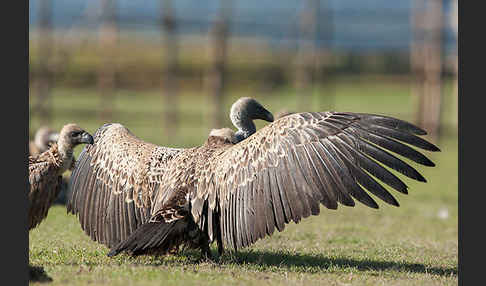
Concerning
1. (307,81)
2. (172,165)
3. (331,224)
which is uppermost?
(307,81)

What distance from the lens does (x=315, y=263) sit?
7586 mm

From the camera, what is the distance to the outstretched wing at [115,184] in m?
7.55

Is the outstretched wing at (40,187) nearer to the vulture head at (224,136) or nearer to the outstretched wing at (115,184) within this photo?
the outstretched wing at (115,184)

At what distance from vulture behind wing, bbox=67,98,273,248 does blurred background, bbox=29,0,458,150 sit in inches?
178

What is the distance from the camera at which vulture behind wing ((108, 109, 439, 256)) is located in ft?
21.9

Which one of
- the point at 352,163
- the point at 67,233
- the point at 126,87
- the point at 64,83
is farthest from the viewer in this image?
the point at 126,87

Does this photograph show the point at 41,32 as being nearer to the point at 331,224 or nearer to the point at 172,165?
the point at 331,224

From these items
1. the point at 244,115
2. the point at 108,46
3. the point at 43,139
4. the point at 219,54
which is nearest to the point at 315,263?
the point at 244,115

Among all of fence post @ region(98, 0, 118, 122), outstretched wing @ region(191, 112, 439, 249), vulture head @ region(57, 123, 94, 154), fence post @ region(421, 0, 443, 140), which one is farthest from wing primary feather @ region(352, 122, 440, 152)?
fence post @ region(98, 0, 118, 122)

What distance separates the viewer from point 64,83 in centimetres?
3981

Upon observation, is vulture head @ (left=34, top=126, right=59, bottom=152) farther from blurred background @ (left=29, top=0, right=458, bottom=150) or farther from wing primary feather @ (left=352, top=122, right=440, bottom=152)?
wing primary feather @ (left=352, top=122, right=440, bottom=152)

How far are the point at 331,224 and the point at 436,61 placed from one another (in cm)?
1365

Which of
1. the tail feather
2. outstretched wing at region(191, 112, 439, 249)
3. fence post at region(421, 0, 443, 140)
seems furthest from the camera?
fence post at region(421, 0, 443, 140)

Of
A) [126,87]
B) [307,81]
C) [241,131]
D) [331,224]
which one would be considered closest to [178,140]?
[307,81]
